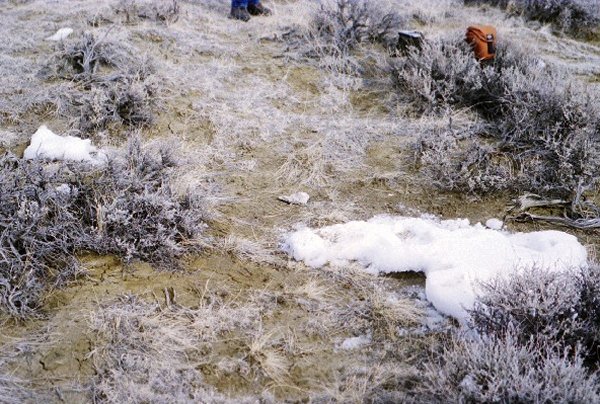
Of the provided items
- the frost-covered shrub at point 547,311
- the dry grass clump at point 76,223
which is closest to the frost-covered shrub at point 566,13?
the frost-covered shrub at point 547,311

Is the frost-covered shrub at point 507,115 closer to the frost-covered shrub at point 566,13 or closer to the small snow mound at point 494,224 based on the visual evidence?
the small snow mound at point 494,224

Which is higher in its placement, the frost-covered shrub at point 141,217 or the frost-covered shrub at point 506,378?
the frost-covered shrub at point 506,378

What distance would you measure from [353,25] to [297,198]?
3446 mm

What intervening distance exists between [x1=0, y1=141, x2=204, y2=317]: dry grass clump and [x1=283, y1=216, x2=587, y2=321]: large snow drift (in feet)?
2.79

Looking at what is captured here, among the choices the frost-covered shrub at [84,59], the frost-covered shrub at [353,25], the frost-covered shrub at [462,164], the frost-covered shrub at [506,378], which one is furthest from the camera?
the frost-covered shrub at [353,25]

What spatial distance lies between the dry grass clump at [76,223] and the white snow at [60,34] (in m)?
2.92

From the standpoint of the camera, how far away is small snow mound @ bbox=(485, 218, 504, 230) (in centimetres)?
407

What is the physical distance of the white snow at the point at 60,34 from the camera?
632cm

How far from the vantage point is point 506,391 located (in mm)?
2367

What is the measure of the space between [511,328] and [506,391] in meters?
0.38

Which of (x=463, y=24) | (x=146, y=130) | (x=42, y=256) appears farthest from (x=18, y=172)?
(x=463, y=24)

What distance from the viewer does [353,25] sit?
22.6 feet

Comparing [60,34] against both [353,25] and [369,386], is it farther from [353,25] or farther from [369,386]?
[369,386]

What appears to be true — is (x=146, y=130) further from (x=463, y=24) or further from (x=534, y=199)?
(x=463, y=24)
